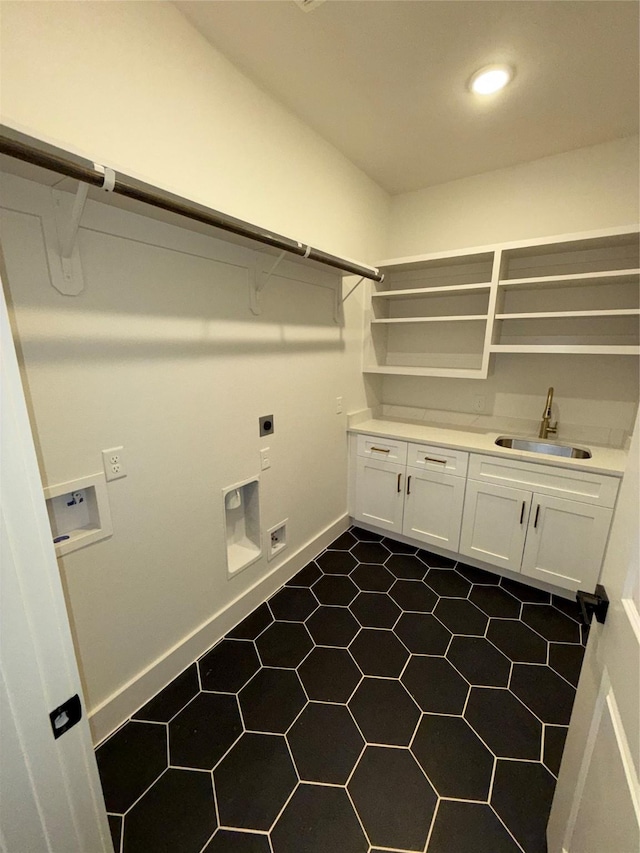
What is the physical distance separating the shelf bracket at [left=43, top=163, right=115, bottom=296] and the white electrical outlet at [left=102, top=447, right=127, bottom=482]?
0.56 meters

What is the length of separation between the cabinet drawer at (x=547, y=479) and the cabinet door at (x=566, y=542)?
5 cm

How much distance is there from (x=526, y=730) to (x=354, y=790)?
2.48 feet

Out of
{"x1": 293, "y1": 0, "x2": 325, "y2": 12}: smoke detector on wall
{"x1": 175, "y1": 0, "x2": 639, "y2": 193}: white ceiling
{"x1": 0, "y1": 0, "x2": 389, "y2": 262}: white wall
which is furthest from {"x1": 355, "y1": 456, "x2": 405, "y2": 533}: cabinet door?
{"x1": 293, "y1": 0, "x2": 325, "y2": 12}: smoke detector on wall

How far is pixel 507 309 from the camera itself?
8.36ft

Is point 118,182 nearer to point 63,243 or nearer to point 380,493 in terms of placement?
point 63,243

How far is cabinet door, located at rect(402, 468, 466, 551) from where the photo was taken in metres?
2.39

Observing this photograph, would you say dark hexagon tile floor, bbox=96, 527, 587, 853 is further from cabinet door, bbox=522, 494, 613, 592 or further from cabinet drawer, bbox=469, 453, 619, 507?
cabinet drawer, bbox=469, 453, 619, 507

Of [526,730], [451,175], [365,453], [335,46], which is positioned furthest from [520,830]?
[451,175]

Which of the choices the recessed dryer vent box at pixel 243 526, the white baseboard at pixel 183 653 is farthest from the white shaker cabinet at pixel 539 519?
the recessed dryer vent box at pixel 243 526

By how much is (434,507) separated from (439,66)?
2364mm

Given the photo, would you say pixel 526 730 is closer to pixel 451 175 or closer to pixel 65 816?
pixel 65 816

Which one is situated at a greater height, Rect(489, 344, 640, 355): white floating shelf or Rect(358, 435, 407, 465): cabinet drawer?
Rect(489, 344, 640, 355): white floating shelf

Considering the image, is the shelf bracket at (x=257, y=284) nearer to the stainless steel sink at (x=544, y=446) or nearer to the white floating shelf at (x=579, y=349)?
the white floating shelf at (x=579, y=349)

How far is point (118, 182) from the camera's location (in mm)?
954
